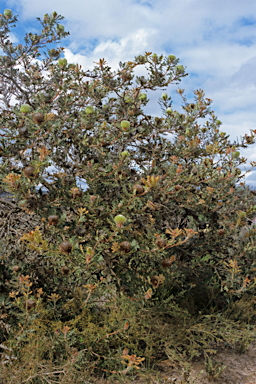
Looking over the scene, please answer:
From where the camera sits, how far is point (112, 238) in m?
2.21

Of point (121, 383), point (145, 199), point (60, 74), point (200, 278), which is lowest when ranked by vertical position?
point (121, 383)

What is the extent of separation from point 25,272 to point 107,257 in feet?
3.97

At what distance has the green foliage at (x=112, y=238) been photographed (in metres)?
2.26

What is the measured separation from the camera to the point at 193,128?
3.54 m

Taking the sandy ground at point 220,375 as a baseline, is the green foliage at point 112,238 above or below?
above

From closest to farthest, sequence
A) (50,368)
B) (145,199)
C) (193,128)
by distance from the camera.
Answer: (50,368) < (145,199) < (193,128)

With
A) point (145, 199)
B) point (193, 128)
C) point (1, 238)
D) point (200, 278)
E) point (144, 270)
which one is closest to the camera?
point (145, 199)

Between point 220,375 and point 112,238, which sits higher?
point 112,238

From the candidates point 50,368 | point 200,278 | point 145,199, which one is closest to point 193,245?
point 200,278

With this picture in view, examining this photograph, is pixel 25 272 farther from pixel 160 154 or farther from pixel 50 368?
A: pixel 160 154

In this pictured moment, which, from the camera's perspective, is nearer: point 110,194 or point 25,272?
point 110,194

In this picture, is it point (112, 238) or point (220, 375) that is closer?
point (112, 238)

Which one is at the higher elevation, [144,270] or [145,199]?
[145,199]

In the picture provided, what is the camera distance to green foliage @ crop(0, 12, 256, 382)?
7.40 ft
